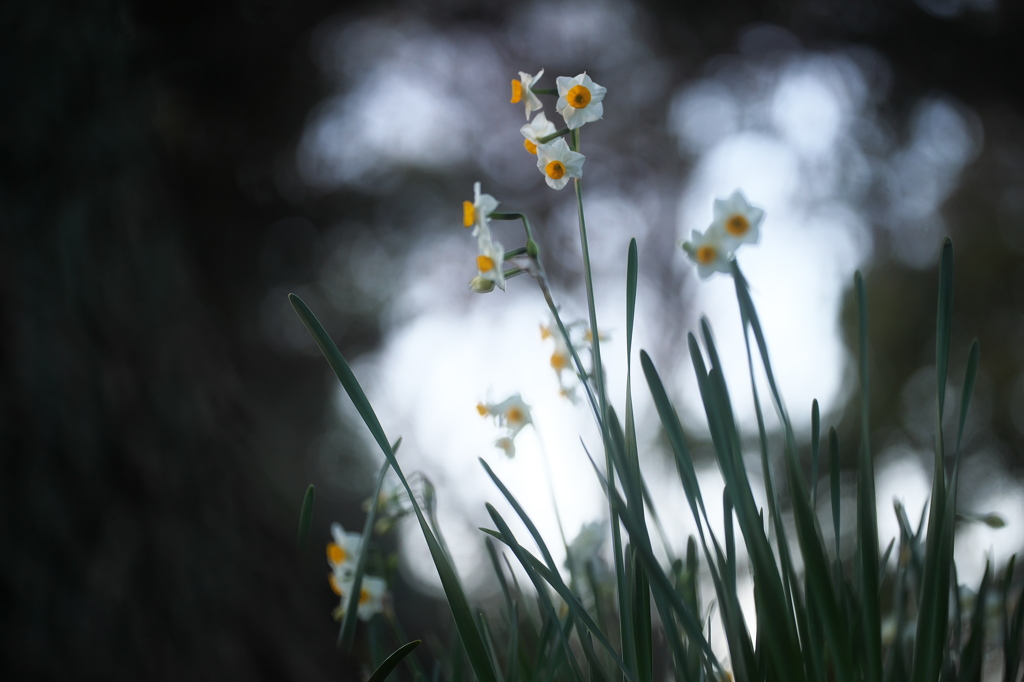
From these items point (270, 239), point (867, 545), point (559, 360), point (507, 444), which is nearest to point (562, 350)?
point (559, 360)

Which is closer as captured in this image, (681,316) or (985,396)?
(681,316)

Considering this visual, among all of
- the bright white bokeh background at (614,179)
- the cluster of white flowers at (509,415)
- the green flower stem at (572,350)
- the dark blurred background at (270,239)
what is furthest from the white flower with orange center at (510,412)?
the bright white bokeh background at (614,179)

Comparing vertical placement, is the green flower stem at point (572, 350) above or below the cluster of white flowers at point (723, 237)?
below

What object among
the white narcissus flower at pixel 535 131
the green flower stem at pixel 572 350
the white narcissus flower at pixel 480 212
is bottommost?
the green flower stem at pixel 572 350

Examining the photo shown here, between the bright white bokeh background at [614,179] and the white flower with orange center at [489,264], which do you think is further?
the bright white bokeh background at [614,179]

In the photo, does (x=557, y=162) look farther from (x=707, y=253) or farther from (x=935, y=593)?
(x=935, y=593)

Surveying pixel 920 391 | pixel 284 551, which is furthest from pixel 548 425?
pixel 920 391

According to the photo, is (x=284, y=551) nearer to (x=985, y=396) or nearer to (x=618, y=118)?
(x=618, y=118)

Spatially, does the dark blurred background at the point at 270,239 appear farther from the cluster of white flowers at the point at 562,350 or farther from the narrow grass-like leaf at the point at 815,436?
the narrow grass-like leaf at the point at 815,436
